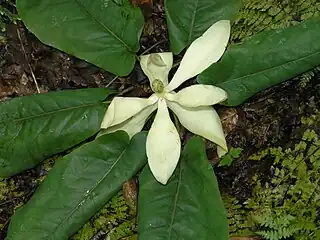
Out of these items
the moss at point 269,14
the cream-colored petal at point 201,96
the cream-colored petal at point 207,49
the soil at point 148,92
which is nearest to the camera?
the cream-colored petal at point 201,96

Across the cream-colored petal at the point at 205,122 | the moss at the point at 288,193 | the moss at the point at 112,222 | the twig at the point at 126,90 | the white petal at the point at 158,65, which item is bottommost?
the moss at the point at 112,222

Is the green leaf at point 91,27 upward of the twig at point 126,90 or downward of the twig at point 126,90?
upward

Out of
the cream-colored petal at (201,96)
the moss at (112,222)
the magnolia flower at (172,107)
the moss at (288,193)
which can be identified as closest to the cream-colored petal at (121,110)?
the magnolia flower at (172,107)

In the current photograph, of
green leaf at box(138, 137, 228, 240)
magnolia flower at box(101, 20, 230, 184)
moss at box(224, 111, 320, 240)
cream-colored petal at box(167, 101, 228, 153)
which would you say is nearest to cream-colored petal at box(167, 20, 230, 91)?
magnolia flower at box(101, 20, 230, 184)

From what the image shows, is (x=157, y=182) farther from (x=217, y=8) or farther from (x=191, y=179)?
(x=217, y=8)

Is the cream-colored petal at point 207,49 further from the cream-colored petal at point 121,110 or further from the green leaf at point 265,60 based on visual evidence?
the cream-colored petal at point 121,110

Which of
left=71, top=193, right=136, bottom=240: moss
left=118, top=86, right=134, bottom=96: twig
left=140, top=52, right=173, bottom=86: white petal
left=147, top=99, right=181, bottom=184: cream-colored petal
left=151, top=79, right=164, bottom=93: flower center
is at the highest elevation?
left=140, top=52, right=173, bottom=86: white petal

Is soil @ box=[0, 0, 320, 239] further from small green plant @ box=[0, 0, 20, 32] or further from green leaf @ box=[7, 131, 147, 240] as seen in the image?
green leaf @ box=[7, 131, 147, 240]
